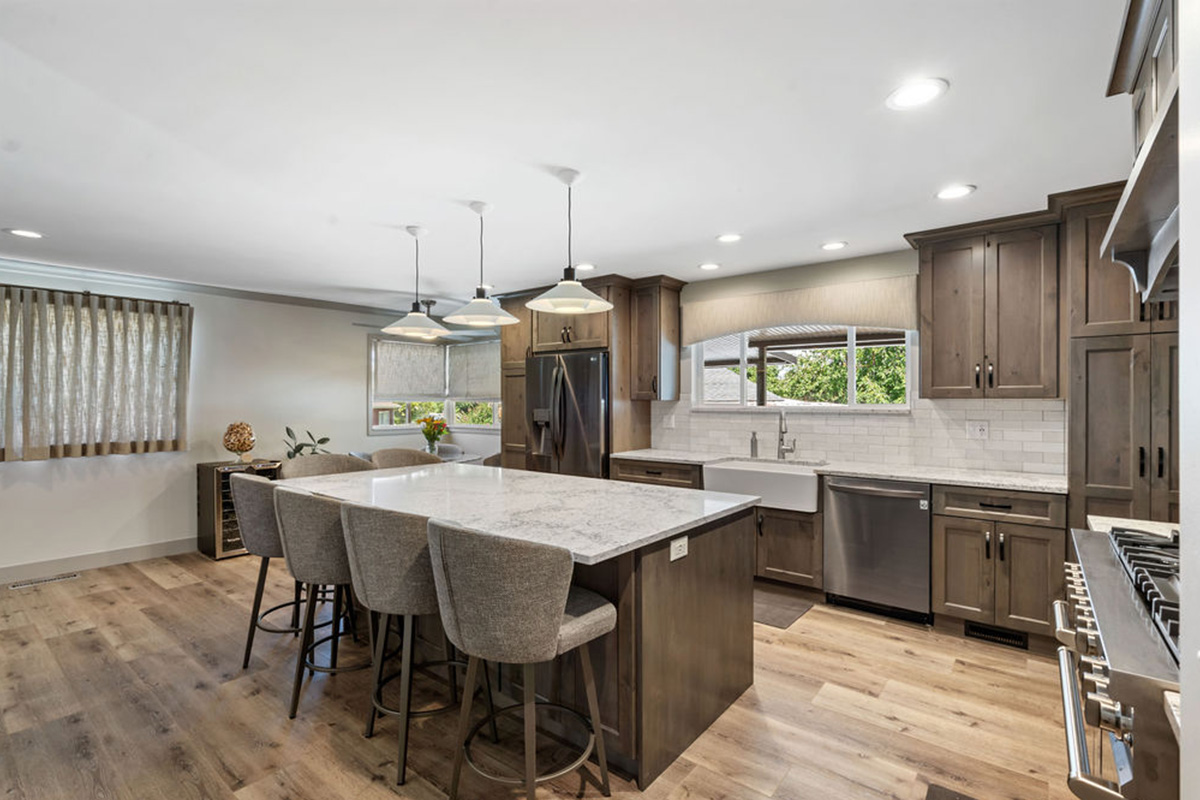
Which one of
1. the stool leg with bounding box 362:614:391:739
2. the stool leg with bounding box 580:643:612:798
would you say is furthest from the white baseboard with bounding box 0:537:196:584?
the stool leg with bounding box 580:643:612:798

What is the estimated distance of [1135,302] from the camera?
2.77 meters

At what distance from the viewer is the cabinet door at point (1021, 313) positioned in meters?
3.20

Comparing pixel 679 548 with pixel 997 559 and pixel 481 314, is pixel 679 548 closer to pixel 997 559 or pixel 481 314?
pixel 481 314

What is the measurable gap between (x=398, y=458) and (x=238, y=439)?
2111 millimetres

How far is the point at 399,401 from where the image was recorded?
6.86 metres

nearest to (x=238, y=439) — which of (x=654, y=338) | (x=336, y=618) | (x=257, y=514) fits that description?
(x=257, y=514)

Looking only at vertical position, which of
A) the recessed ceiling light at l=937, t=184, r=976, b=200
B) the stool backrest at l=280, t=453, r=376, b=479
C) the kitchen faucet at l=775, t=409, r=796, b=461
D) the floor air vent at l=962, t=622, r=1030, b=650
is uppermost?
the recessed ceiling light at l=937, t=184, r=976, b=200

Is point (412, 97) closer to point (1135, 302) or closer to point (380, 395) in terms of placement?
point (1135, 302)

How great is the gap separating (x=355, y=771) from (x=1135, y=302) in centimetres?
406

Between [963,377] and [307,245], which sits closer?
[963,377]

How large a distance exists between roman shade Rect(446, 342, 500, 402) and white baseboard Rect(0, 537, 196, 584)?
10.4 ft

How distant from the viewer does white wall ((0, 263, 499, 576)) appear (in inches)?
171

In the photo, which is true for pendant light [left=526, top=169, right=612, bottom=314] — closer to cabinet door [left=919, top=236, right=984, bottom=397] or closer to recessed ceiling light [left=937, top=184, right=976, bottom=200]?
recessed ceiling light [left=937, top=184, right=976, bottom=200]

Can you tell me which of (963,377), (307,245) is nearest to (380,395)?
(307,245)
